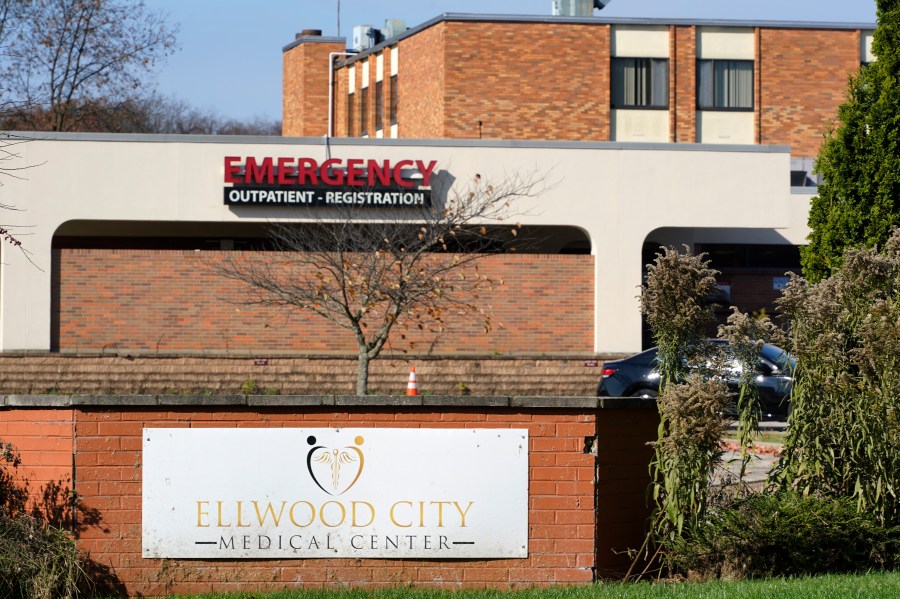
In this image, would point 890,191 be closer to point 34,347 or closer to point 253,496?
point 253,496

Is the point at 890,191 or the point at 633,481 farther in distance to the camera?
the point at 890,191

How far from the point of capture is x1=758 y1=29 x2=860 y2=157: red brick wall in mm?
36938

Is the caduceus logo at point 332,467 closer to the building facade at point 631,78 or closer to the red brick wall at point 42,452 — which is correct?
the red brick wall at point 42,452

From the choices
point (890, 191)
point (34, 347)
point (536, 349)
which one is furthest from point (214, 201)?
point (890, 191)

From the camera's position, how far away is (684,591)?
26.3 feet

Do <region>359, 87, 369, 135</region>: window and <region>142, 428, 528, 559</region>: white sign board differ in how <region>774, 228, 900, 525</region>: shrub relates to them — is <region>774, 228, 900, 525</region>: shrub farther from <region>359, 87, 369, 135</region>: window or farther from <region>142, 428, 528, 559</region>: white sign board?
<region>359, 87, 369, 135</region>: window

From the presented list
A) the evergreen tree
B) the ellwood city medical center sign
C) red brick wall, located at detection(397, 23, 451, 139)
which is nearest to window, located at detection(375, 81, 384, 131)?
red brick wall, located at detection(397, 23, 451, 139)

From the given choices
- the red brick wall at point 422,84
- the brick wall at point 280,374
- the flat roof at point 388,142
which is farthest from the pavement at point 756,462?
the red brick wall at point 422,84

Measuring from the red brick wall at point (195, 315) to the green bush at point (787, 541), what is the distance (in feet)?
62.8

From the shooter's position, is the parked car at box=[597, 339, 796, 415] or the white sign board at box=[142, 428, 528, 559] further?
the parked car at box=[597, 339, 796, 415]

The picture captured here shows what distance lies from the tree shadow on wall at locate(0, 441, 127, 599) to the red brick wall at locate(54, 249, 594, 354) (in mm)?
19109

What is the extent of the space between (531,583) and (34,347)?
21.6m

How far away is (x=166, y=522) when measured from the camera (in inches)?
334

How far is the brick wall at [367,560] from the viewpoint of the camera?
8.46 meters
